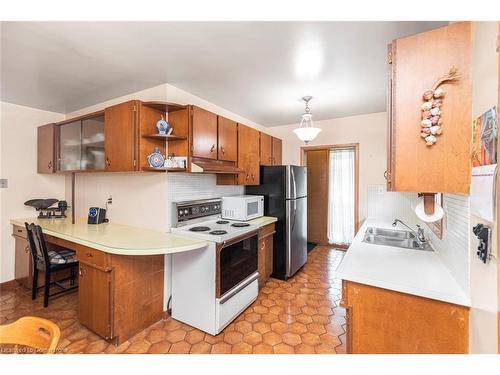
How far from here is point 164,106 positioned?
6.72 ft

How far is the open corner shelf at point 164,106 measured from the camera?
1.99 m

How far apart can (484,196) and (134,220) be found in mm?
2649

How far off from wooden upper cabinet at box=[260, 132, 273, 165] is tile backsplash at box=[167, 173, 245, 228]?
2.25 ft

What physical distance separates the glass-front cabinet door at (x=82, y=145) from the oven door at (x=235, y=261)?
4.87 feet

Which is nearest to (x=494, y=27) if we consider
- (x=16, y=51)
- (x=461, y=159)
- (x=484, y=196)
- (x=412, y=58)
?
(x=412, y=58)

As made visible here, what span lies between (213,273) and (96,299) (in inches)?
37.9

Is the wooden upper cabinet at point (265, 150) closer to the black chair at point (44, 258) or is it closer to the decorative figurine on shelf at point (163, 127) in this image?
the decorative figurine on shelf at point (163, 127)

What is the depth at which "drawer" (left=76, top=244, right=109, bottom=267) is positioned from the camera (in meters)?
1.74

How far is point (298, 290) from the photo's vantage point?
2.73m

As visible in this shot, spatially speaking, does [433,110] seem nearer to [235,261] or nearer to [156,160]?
[235,261]

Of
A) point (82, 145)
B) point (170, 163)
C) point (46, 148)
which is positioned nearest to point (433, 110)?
point (170, 163)

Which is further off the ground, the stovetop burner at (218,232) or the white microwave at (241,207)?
the white microwave at (241,207)

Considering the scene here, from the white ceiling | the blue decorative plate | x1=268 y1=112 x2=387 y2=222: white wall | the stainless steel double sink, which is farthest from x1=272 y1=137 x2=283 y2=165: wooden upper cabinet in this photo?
the blue decorative plate

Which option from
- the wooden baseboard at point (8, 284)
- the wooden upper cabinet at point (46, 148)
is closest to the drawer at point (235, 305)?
the wooden upper cabinet at point (46, 148)
